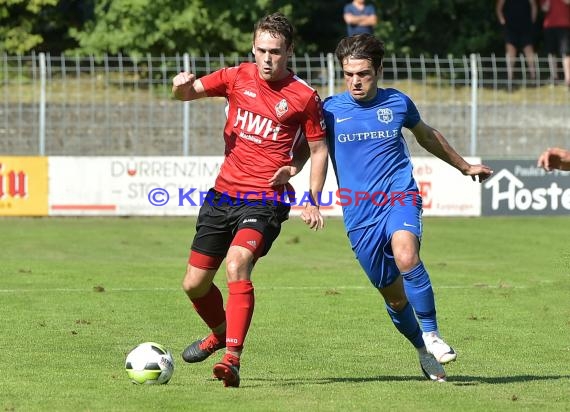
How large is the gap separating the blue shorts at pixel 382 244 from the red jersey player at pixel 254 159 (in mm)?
384

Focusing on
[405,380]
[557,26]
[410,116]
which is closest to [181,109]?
[557,26]

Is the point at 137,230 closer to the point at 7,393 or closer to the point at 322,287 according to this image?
the point at 322,287

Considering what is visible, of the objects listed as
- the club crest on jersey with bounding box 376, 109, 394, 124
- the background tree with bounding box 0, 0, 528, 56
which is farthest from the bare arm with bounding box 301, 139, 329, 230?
the background tree with bounding box 0, 0, 528, 56

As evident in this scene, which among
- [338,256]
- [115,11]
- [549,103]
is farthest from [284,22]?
[115,11]

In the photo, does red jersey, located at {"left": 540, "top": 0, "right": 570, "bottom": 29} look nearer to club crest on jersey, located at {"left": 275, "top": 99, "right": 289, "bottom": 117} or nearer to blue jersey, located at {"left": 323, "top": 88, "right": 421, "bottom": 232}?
blue jersey, located at {"left": 323, "top": 88, "right": 421, "bottom": 232}

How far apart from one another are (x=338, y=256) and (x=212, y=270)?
349 inches

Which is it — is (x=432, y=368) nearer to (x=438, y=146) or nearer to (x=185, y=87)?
(x=438, y=146)

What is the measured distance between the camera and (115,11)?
27.5 m

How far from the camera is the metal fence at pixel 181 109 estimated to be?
22594 millimetres

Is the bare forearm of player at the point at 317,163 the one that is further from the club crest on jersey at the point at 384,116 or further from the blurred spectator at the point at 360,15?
the blurred spectator at the point at 360,15

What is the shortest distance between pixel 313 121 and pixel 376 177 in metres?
0.52

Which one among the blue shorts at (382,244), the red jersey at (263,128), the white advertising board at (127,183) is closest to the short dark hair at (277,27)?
the red jersey at (263,128)

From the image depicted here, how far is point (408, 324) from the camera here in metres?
8.25

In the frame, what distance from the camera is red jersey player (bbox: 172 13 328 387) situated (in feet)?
26.1
